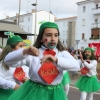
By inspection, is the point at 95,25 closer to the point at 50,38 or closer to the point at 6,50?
the point at 6,50

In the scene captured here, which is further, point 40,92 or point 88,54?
point 88,54

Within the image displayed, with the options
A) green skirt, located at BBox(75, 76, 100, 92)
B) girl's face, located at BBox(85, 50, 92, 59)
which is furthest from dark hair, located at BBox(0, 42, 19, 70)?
green skirt, located at BBox(75, 76, 100, 92)

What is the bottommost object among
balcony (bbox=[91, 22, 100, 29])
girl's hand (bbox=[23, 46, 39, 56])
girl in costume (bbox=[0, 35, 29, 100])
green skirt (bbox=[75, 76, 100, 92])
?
green skirt (bbox=[75, 76, 100, 92])

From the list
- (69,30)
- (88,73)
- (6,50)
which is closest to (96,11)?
(69,30)

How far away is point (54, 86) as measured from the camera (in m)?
3.46

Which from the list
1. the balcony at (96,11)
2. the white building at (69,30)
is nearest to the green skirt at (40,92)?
the balcony at (96,11)

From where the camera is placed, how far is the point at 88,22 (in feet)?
195

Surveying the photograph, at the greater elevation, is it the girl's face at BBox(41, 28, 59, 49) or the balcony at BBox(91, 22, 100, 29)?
the balcony at BBox(91, 22, 100, 29)

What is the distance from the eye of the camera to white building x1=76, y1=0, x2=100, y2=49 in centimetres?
5762

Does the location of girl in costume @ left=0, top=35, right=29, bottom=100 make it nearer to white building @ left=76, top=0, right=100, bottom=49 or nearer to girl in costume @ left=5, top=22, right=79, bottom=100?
girl in costume @ left=5, top=22, right=79, bottom=100

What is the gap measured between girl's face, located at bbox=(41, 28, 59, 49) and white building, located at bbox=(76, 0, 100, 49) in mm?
52826

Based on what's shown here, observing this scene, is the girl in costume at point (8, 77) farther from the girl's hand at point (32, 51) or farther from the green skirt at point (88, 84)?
Result: the green skirt at point (88, 84)

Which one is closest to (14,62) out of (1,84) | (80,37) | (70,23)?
(1,84)

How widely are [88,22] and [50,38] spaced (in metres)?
56.9
